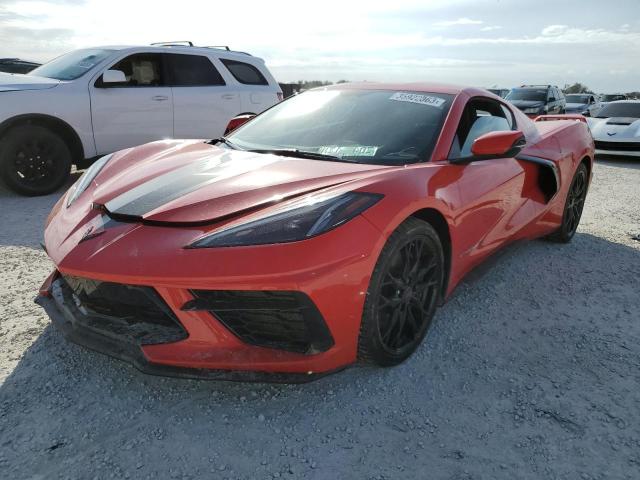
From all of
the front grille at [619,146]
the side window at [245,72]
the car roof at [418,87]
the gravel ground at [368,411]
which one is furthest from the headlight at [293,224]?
the front grille at [619,146]

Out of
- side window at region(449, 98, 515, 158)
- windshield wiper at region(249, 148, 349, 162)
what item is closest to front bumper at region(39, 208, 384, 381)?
windshield wiper at region(249, 148, 349, 162)

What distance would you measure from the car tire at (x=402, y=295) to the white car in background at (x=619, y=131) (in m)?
8.70

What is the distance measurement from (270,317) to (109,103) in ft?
15.7

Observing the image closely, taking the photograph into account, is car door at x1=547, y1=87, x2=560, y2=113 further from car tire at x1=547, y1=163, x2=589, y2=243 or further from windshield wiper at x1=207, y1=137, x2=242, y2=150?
windshield wiper at x1=207, y1=137, x2=242, y2=150

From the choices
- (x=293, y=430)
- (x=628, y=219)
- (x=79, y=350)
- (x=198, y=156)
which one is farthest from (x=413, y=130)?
(x=628, y=219)

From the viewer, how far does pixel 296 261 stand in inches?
72.8

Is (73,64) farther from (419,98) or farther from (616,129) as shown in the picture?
(616,129)

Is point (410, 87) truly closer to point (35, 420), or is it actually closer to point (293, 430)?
point (293, 430)

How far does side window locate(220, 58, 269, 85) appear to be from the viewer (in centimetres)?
690

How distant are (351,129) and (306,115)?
43 centimetres

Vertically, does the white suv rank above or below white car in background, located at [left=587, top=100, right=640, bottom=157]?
above

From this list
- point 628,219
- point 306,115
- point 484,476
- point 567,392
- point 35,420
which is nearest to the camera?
point 484,476

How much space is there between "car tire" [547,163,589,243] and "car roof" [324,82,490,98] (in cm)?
131

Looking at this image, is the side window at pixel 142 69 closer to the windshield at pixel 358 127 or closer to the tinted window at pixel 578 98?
the windshield at pixel 358 127
